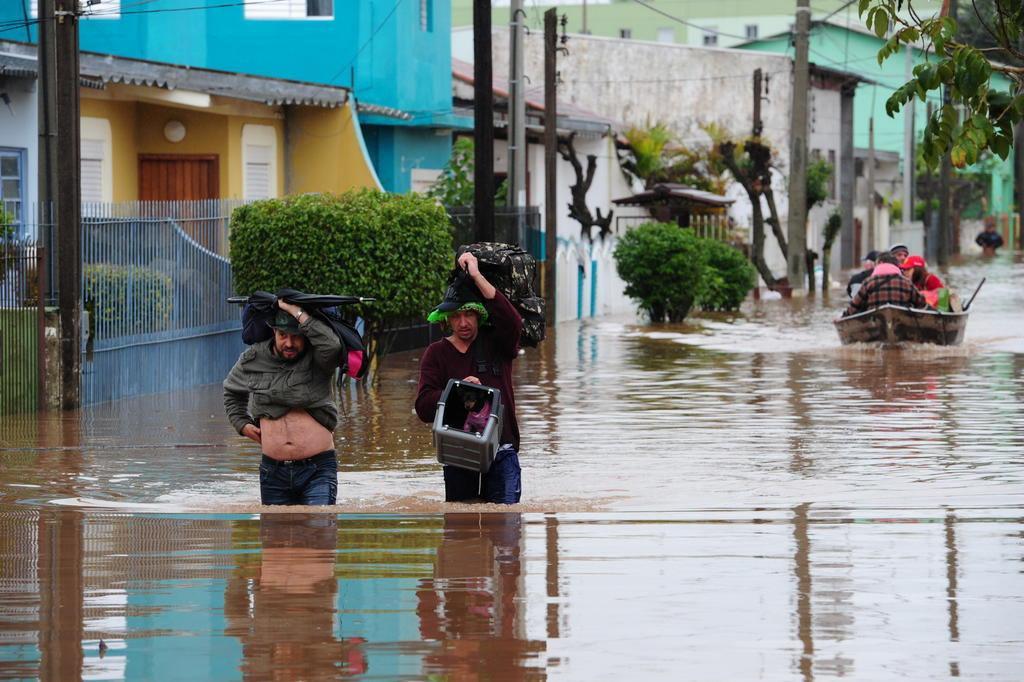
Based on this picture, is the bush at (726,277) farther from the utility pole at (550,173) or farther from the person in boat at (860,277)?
the person in boat at (860,277)

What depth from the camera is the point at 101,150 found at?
2469 centimetres

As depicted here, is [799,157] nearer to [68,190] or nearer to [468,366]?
[68,190]

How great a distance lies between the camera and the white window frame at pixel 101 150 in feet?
79.1

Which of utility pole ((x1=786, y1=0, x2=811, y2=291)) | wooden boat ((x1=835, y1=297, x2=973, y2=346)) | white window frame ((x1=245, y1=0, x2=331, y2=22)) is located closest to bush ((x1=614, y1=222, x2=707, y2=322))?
wooden boat ((x1=835, y1=297, x2=973, y2=346))

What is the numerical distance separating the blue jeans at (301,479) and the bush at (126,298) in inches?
340

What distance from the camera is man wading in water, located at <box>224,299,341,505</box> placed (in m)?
9.57

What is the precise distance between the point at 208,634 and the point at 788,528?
3492 millimetres

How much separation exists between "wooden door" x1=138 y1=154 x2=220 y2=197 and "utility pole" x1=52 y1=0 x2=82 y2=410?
914 centimetres

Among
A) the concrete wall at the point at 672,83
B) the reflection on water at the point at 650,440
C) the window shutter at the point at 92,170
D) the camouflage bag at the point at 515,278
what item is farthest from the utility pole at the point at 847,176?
the camouflage bag at the point at 515,278

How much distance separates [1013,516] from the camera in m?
9.78

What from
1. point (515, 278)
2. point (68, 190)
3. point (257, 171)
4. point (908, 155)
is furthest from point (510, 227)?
point (908, 155)

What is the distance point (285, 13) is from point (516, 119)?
7202 millimetres

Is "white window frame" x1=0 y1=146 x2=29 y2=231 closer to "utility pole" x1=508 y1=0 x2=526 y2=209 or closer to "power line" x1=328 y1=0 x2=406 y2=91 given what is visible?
"utility pole" x1=508 y1=0 x2=526 y2=209

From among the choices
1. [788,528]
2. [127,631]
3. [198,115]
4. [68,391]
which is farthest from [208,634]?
[198,115]
